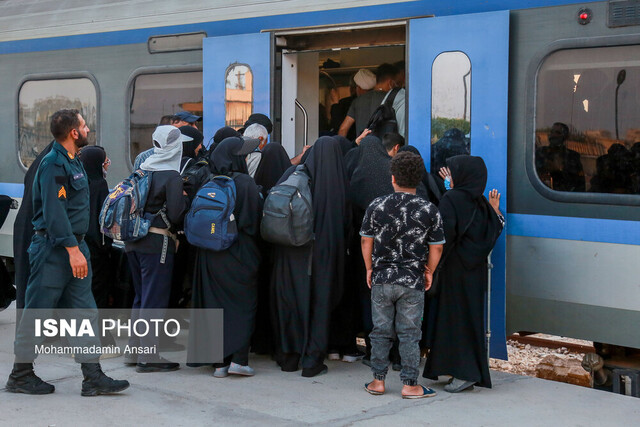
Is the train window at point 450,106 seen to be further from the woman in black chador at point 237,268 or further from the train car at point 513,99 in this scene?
the woman in black chador at point 237,268

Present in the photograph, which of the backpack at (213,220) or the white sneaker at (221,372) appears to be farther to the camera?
the white sneaker at (221,372)

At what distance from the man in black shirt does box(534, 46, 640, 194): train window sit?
0.95 meters

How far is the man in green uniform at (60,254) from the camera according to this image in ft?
15.6

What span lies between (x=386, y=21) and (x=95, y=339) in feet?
9.26

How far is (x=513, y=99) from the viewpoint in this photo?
17.7ft

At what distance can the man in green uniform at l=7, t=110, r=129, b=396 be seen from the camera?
4.75 m

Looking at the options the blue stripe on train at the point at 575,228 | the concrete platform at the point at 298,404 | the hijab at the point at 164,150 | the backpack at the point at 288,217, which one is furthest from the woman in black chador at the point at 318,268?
the blue stripe on train at the point at 575,228

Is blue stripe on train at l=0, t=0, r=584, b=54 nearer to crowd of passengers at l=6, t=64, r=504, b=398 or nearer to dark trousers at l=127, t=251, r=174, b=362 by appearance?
crowd of passengers at l=6, t=64, r=504, b=398

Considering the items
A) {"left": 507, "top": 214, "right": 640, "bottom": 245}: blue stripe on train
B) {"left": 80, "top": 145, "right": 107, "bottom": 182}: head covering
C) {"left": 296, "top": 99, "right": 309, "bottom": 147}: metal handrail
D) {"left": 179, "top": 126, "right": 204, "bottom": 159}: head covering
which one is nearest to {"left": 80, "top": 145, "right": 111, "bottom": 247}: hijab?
{"left": 80, "top": 145, "right": 107, "bottom": 182}: head covering

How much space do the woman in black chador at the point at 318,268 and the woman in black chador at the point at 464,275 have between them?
70 centimetres

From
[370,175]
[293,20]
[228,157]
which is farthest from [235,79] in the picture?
[370,175]

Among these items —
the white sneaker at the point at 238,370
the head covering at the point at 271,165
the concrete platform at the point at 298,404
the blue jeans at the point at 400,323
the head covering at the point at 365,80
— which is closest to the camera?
the concrete platform at the point at 298,404

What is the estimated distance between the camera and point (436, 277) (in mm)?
5043

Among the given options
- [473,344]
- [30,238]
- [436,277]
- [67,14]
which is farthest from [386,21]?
[67,14]
